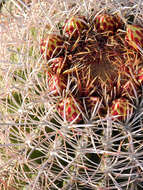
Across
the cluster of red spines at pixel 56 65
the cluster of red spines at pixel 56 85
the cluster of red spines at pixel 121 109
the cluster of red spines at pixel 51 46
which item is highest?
the cluster of red spines at pixel 51 46

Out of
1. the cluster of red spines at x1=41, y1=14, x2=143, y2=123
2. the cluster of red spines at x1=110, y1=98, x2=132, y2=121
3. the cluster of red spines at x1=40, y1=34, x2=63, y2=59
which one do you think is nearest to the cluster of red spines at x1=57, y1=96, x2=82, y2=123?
the cluster of red spines at x1=41, y1=14, x2=143, y2=123

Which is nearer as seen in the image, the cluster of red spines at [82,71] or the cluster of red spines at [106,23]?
the cluster of red spines at [82,71]

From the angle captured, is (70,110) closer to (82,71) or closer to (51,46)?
(82,71)

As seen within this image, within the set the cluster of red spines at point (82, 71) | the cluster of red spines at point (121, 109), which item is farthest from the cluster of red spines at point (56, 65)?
the cluster of red spines at point (121, 109)

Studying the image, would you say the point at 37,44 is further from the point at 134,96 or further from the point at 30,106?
the point at 134,96

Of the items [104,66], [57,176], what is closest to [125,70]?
[104,66]

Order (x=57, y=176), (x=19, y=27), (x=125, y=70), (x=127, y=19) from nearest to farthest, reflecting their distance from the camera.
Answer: (x=57, y=176)
(x=125, y=70)
(x=127, y=19)
(x=19, y=27)

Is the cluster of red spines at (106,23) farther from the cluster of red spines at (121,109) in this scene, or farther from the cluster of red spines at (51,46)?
→ the cluster of red spines at (121,109)

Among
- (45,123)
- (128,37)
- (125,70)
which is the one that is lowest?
(45,123)

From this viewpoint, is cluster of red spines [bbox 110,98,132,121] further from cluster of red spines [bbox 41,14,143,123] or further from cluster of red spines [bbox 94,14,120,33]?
cluster of red spines [bbox 94,14,120,33]

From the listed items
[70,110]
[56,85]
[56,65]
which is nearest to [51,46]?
[56,65]
